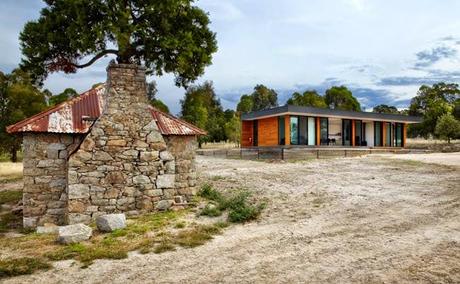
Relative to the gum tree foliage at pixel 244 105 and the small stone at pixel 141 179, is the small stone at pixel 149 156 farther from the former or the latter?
the gum tree foliage at pixel 244 105

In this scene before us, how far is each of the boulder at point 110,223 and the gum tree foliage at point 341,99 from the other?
2650 inches

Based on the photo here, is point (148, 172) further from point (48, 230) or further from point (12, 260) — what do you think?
point (12, 260)

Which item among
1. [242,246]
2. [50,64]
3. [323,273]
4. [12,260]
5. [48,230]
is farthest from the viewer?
[50,64]

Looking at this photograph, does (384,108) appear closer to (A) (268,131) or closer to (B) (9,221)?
(A) (268,131)

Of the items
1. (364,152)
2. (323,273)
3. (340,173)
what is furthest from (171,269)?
(364,152)

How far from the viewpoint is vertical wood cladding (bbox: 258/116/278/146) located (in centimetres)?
3288

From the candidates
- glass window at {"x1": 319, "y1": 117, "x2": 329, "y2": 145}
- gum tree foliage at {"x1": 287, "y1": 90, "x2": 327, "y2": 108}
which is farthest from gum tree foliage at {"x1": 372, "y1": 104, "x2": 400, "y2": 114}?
glass window at {"x1": 319, "y1": 117, "x2": 329, "y2": 145}

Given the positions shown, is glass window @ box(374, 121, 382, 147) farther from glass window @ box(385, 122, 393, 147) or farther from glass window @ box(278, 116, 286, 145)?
glass window @ box(278, 116, 286, 145)

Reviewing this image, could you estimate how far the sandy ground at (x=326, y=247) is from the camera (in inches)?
244

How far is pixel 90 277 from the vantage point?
6.36 m

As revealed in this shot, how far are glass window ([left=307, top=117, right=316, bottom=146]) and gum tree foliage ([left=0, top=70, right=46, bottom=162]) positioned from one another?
2463 cm

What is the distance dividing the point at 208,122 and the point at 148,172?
5022 centimetres

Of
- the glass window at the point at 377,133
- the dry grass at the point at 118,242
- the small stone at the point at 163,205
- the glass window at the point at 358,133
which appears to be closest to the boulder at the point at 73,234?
the dry grass at the point at 118,242

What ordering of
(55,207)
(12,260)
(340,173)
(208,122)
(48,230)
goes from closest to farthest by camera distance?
1. (12,260)
2. (48,230)
3. (55,207)
4. (340,173)
5. (208,122)
